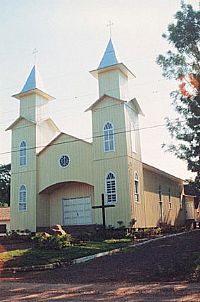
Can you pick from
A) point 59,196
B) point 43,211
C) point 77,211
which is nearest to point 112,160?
point 77,211

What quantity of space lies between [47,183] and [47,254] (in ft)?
43.2

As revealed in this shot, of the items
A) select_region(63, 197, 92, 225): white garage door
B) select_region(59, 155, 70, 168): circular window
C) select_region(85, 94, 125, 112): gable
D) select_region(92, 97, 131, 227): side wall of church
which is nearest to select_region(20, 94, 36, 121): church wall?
select_region(59, 155, 70, 168): circular window

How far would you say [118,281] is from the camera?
32.6 ft

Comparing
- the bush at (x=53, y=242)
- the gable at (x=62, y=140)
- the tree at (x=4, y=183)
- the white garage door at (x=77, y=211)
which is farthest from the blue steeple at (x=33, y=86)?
the tree at (x=4, y=183)

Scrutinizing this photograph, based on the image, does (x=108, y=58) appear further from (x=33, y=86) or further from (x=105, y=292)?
(x=105, y=292)

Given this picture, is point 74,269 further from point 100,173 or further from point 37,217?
point 37,217

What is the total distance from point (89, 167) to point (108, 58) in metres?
8.41

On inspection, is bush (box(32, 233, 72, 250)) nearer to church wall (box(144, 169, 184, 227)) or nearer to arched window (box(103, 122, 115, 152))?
arched window (box(103, 122, 115, 152))

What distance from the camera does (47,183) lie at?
28047mm

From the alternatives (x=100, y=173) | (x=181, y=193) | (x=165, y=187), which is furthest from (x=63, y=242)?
(x=181, y=193)

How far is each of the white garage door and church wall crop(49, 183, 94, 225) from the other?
329mm

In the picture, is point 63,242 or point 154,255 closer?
point 154,255

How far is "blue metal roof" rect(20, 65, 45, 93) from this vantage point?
30.5m

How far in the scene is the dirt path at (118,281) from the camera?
26.5 ft
